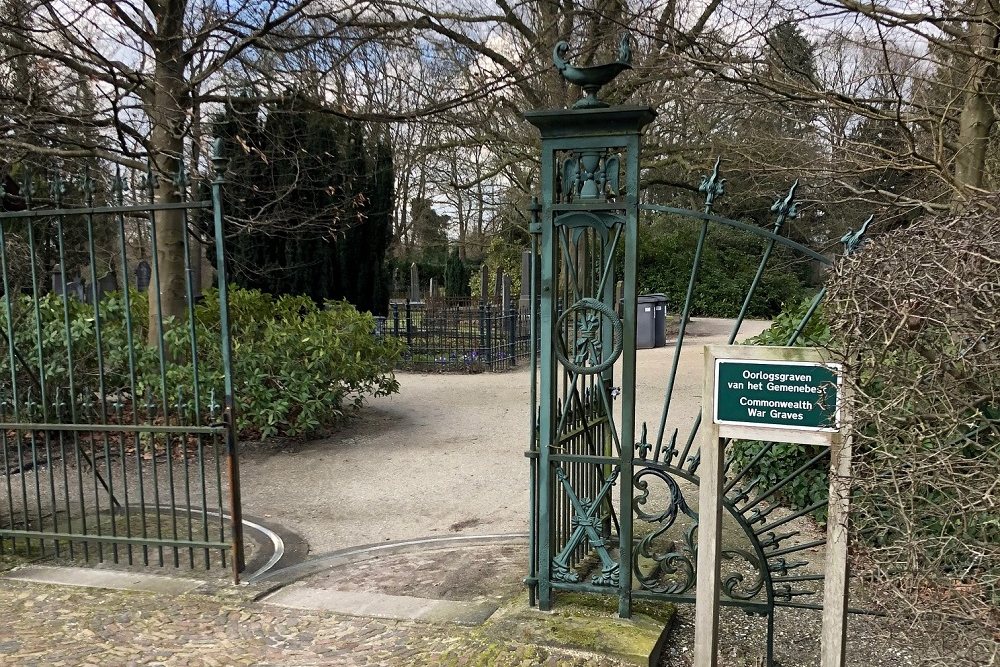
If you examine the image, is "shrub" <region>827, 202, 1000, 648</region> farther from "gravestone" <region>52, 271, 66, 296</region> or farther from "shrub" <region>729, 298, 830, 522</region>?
"gravestone" <region>52, 271, 66, 296</region>

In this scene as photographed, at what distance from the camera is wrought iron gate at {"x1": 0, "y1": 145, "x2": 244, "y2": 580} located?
4449 millimetres

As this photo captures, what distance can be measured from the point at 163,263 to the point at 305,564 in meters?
4.97

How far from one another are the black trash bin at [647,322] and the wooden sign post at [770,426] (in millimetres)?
14305

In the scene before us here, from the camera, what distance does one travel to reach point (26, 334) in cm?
752

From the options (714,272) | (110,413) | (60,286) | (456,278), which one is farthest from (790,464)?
(456,278)

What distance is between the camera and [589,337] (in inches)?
137

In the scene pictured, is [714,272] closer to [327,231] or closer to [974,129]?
[327,231]

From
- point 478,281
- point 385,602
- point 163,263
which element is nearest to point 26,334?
point 163,263

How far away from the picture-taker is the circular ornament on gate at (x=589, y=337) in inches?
135

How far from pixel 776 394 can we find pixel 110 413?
25.8 ft

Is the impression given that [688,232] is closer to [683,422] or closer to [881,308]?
[683,422]

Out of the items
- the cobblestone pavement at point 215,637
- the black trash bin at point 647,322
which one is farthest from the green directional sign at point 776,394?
the black trash bin at point 647,322

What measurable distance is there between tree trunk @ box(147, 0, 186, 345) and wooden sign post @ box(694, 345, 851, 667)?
5751mm

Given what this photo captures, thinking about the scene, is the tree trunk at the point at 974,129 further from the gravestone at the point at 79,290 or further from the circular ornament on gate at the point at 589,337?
the gravestone at the point at 79,290
